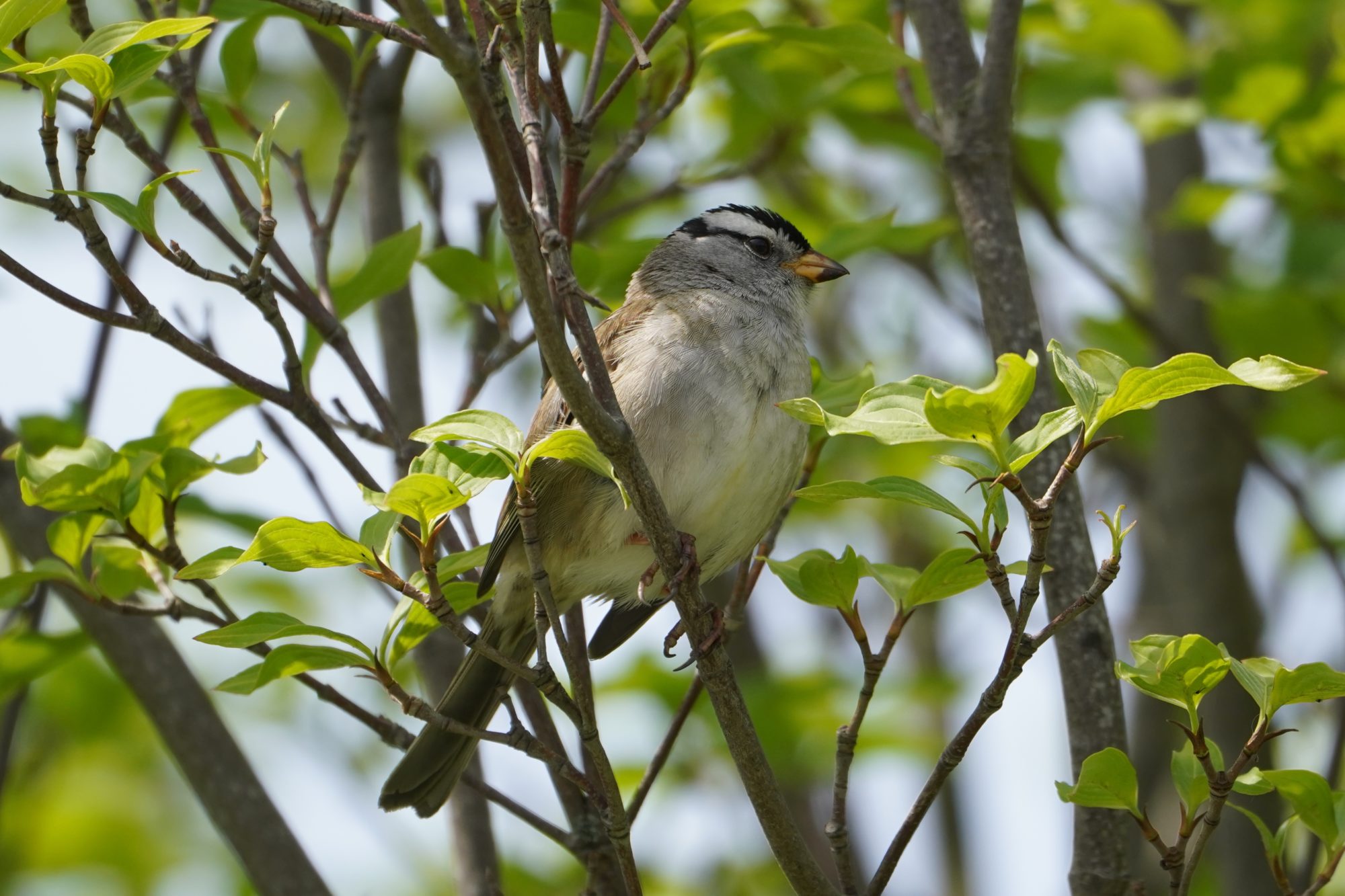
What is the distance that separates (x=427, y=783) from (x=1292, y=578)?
3892 millimetres

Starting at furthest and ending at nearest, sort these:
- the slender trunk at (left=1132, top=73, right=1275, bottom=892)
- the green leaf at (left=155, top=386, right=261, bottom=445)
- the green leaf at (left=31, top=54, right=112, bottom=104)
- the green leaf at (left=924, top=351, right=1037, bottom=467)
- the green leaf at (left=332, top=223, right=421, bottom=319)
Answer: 1. the slender trunk at (left=1132, top=73, right=1275, bottom=892)
2. the green leaf at (left=332, top=223, right=421, bottom=319)
3. the green leaf at (left=155, top=386, right=261, bottom=445)
4. the green leaf at (left=31, top=54, right=112, bottom=104)
5. the green leaf at (left=924, top=351, right=1037, bottom=467)

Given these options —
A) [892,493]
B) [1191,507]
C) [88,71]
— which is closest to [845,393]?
[892,493]

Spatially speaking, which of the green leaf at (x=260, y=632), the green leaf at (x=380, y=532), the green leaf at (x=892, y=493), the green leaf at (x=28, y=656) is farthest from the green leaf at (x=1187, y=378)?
the green leaf at (x=28, y=656)

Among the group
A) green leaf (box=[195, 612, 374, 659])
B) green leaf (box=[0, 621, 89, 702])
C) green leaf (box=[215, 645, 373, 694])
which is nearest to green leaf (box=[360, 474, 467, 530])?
green leaf (box=[195, 612, 374, 659])

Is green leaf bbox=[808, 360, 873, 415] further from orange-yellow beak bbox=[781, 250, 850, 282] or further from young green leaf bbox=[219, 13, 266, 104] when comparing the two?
young green leaf bbox=[219, 13, 266, 104]

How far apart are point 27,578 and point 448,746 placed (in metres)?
1.08

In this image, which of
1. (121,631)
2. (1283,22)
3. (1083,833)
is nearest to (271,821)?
(121,631)

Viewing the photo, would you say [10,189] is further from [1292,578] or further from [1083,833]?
[1292,578]

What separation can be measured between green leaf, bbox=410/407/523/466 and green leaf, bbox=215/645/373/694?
1.76 ft

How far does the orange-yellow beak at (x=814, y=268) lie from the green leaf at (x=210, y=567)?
2116mm

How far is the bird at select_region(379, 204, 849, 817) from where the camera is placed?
3268 millimetres

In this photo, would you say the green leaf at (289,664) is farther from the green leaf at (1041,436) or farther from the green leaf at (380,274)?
the green leaf at (1041,436)

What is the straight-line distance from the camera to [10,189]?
232 centimetres

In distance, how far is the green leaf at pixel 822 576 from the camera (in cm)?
252
